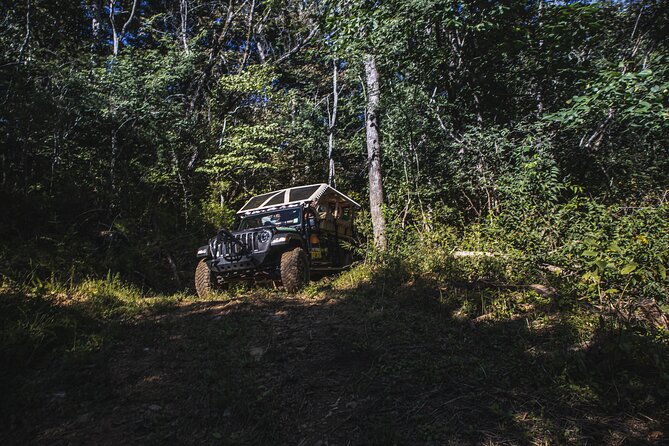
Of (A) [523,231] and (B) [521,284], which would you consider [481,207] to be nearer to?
(A) [523,231]

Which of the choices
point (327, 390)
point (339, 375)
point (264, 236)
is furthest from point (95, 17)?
point (327, 390)

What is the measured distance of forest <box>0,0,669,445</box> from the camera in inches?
110

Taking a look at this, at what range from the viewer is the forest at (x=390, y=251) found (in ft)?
9.13

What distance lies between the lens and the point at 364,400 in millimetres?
2902

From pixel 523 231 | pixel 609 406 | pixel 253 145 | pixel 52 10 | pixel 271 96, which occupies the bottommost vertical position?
pixel 609 406

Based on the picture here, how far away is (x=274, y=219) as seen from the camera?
8.48 metres

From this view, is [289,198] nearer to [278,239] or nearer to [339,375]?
[278,239]

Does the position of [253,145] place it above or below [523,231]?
above

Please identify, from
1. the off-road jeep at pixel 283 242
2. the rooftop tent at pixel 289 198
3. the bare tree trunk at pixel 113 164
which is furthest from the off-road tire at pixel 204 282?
the bare tree trunk at pixel 113 164

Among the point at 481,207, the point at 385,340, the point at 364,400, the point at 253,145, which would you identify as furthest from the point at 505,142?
the point at 253,145

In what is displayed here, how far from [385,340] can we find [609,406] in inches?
78.5

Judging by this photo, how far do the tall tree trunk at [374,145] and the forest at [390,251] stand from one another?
0.06 m

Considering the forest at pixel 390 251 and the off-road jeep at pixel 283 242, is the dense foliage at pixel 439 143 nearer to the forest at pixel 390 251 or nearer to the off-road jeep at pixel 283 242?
the forest at pixel 390 251

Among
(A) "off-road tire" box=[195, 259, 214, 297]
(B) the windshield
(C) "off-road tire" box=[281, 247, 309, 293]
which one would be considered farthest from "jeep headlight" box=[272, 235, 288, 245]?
(A) "off-road tire" box=[195, 259, 214, 297]
